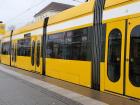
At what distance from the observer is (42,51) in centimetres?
2380

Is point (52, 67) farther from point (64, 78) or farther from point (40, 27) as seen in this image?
point (40, 27)

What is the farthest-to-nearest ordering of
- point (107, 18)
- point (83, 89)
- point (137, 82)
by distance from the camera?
point (83, 89) < point (107, 18) < point (137, 82)

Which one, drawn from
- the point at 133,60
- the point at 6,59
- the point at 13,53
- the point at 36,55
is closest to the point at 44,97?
the point at 133,60

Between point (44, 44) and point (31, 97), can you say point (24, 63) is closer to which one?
point (44, 44)

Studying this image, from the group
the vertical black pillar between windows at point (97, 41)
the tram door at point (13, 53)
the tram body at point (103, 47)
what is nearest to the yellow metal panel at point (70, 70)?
the tram body at point (103, 47)

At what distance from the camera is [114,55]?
13.3 metres

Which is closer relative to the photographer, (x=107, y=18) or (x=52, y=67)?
(x=107, y=18)

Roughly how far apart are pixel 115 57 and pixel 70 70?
4868 millimetres

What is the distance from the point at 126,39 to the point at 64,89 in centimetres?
406

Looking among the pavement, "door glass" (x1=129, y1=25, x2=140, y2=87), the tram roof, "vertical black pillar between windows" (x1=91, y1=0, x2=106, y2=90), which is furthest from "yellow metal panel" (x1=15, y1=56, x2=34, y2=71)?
"door glass" (x1=129, y1=25, x2=140, y2=87)

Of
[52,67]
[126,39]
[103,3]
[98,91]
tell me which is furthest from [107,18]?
[52,67]

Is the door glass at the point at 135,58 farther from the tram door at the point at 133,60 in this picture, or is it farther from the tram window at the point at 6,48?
the tram window at the point at 6,48

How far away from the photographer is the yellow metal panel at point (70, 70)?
619 inches

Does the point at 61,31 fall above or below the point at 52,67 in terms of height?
above
